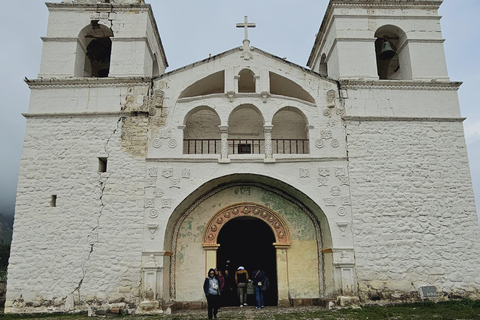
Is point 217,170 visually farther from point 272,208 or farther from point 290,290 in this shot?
point 290,290

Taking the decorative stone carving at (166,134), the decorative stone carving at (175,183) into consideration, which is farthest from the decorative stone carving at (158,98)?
the decorative stone carving at (175,183)

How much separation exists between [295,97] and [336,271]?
5.32 metres

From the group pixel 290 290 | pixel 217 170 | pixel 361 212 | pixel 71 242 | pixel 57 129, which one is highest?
pixel 57 129

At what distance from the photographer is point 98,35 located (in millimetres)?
12859

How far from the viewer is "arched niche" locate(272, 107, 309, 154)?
12.7 metres

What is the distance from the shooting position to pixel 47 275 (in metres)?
10.3

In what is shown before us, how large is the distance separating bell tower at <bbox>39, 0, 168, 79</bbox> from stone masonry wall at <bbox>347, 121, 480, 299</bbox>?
654cm

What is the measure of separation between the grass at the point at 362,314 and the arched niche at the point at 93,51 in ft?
24.0

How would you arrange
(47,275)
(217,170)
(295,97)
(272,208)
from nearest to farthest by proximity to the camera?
(47,275) < (217,170) < (272,208) < (295,97)

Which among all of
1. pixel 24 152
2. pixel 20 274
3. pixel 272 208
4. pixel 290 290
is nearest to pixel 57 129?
pixel 24 152

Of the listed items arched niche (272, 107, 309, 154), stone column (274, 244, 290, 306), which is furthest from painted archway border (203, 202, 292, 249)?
arched niche (272, 107, 309, 154)

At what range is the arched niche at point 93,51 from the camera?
40.5ft

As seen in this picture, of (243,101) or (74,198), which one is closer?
(74,198)

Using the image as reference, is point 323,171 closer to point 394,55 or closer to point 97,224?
point 394,55
